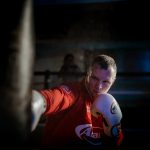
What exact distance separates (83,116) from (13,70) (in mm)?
1251

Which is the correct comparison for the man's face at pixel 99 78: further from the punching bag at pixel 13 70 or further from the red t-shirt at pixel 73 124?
the punching bag at pixel 13 70

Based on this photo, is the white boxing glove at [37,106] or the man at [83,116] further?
the man at [83,116]

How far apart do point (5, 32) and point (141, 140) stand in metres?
2.91

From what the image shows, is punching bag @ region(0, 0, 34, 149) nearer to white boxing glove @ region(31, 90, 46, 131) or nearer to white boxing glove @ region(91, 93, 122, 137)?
white boxing glove @ region(31, 90, 46, 131)

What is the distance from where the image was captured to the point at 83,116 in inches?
84.6

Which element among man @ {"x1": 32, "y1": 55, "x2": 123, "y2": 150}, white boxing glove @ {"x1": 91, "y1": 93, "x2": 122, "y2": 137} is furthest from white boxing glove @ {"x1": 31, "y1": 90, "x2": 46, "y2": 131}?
white boxing glove @ {"x1": 91, "y1": 93, "x2": 122, "y2": 137}

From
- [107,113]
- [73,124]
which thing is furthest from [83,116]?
[107,113]

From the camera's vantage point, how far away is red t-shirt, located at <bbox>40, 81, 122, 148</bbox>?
6.81ft

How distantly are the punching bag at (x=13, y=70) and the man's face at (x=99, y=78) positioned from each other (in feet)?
3.56

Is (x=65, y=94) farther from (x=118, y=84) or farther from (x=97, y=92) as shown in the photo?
(x=118, y=84)

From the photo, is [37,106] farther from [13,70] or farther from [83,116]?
[83,116]

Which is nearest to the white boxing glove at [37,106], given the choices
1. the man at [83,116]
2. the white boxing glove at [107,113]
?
the man at [83,116]

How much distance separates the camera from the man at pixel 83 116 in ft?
6.63

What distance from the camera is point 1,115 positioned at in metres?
0.95
